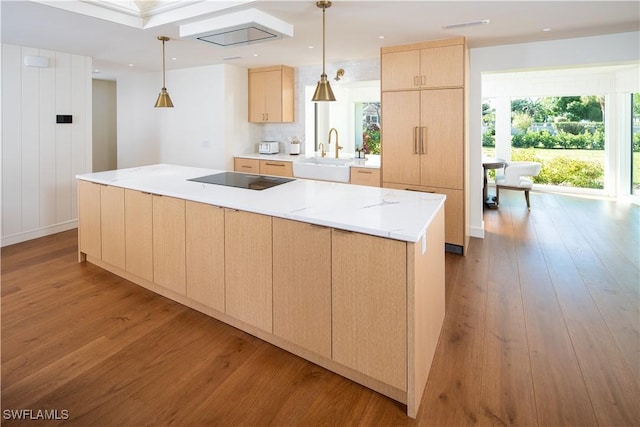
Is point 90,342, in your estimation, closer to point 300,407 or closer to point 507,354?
point 300,407

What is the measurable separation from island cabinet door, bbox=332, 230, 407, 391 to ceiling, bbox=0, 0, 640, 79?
82.1 inches

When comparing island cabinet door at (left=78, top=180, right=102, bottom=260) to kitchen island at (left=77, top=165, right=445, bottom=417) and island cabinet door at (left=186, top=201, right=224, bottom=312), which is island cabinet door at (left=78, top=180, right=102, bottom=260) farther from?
island cabinet door at (left=186, top=201, right=224, bottom=312)

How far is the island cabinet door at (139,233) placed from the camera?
294cm

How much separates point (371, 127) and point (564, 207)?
11.6ft

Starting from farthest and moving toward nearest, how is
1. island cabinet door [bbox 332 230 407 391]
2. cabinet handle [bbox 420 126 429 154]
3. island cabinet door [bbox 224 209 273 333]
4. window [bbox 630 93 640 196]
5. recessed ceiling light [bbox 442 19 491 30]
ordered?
window [bbox 630 93 640 196], cabinet handle [bbox 420 126 429 154], recessed ceiling light [bbox 442 19 491 30], island cabinet door [bbox 224 209 273 333], island cabinet door [bbox 332 230 407 391]

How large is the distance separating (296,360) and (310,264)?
A: 1.96 ft

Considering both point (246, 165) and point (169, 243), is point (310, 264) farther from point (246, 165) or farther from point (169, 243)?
point (246, 165)

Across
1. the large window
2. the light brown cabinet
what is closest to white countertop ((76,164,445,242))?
the light brown cabinet

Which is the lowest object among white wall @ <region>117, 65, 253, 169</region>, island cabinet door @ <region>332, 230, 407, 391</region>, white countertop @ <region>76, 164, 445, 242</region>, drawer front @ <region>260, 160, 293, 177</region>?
island cabinet door @ <region>332, 230, 407, 391</region>

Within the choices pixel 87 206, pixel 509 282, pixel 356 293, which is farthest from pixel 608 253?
pixel 87 206

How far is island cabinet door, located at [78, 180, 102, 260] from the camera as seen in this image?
346 centimetres

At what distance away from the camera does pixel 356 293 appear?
188 cm

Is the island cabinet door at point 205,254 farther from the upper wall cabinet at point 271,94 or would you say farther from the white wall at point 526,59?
the upper wall cabinet at point 271,94

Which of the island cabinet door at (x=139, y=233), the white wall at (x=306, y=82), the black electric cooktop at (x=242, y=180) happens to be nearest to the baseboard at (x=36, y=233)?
the island cabinet door at (x=139, y=233)
